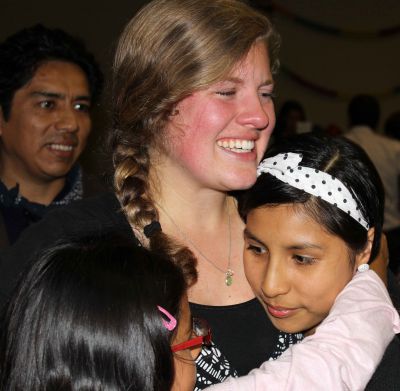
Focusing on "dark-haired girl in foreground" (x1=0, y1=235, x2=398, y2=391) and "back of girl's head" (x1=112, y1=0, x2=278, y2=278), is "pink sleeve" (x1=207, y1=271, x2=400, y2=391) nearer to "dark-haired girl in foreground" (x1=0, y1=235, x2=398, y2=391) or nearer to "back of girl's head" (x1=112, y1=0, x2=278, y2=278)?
"dark-haired girl in foreground" (x1=0, y1=235, x2=398, y2=391)

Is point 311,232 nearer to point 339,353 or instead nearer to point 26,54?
point 339,353

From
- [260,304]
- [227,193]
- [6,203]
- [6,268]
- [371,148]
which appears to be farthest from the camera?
[371,148]

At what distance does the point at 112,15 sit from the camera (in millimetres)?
6898

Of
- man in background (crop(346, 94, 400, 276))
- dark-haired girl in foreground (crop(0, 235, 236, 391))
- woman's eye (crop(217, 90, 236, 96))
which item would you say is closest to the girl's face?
woman's eye (crop(217, 90, 236, 96))

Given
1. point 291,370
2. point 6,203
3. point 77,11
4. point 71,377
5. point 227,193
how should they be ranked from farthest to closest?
point 77,11
point 6,203
point 227,193
point 291,370
point 71,377

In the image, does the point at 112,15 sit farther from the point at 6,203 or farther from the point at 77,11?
the point at 6,203

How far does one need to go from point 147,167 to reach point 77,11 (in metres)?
5.03

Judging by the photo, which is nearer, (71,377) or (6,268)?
(71,377)

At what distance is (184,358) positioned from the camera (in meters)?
1.53

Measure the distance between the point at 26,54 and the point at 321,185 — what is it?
1712mm

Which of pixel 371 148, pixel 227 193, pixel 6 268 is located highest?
pixel 227 193

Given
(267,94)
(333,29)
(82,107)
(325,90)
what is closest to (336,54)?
(333,29)

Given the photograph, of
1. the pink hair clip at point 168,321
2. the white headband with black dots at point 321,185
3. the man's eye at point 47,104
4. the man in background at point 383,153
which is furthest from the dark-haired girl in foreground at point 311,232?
the man in background at point 383,153

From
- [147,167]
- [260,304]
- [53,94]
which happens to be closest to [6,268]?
[147,167]
